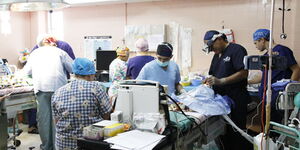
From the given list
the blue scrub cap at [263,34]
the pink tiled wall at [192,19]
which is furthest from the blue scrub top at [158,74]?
the pink tiled wall at [192,19]

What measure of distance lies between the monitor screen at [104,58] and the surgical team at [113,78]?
1100 millimetres

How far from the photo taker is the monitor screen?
5.38 m

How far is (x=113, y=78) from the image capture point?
4215 millimetres

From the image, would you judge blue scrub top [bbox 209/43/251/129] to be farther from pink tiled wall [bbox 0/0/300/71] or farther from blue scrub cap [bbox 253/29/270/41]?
pink tiled wall [bbox 0/0/300/71]

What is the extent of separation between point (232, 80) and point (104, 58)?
306 centimetres

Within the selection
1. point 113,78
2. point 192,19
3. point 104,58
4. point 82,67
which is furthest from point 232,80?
point 104,58

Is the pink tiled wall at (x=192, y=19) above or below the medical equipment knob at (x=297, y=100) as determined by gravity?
above

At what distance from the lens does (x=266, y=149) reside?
6.33 feet

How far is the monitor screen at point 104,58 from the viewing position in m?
5.38

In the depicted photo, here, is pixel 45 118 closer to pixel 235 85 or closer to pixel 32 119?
pixel 32 119

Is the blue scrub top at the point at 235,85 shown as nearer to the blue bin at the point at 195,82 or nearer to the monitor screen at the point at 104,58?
the blue bin at the point at 195,82

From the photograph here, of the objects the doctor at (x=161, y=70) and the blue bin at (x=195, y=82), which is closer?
the doctor at (x=161, y=70)

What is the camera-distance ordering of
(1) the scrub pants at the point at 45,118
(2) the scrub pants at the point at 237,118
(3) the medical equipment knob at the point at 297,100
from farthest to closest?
(1) the scrub pants at the point at 45,118 < (2) the scrub pants at the point at 237,118 < (3) the medical equipment knob at the point at 297,100

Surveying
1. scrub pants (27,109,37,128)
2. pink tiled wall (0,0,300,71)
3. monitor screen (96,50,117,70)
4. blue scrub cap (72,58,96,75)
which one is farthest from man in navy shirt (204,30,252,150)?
scrub pants (27,109,37,128)
